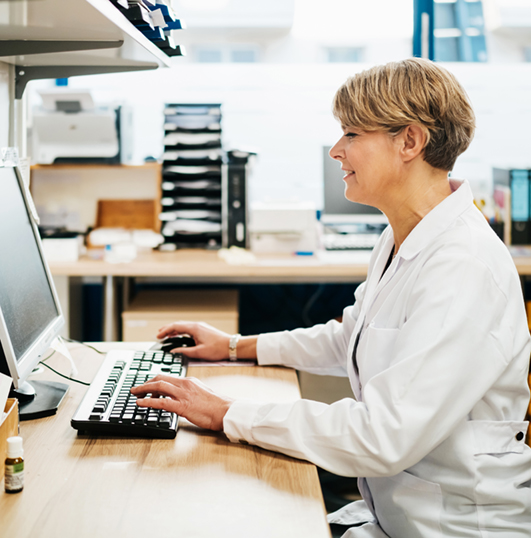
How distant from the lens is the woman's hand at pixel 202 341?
4.39 feet

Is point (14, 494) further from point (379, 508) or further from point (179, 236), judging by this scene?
point (179, 236)

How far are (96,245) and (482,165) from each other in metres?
2.07

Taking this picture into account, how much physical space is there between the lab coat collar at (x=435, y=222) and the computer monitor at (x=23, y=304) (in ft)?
2.14

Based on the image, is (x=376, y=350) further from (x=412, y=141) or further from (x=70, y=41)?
(x=70, y=41)

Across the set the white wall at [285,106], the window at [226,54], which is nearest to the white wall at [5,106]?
the white wall at [285,106]

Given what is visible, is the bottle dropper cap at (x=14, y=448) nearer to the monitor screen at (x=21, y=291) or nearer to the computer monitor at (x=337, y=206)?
the monitor screen at (x=21, y=291)

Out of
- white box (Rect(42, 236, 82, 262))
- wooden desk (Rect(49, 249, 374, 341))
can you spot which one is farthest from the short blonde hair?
white box (Rect(42, 236, 82, 262))

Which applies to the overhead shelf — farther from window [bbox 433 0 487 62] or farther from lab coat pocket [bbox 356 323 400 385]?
window [bbox 433 0 487 62]

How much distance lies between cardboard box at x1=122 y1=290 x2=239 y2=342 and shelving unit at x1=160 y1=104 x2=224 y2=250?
38cm

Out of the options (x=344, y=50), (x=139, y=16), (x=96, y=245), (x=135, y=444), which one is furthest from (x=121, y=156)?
(x=135, y=444)

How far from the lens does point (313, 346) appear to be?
1.36 metres

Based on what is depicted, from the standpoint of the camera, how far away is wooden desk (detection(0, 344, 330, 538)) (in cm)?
72

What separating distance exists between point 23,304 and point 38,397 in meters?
0.18

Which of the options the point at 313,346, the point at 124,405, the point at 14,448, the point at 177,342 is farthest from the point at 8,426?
the point at 313,346
